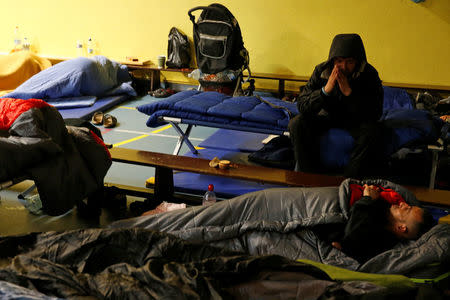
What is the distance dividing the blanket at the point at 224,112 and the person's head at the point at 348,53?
65 cm

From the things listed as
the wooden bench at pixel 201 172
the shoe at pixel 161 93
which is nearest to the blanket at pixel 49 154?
the wooden bench at pixel 201 172

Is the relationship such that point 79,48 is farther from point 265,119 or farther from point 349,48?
point 349,48

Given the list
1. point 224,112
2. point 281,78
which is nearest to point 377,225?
point 224,112

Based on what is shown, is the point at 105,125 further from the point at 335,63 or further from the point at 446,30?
the point at 446,30

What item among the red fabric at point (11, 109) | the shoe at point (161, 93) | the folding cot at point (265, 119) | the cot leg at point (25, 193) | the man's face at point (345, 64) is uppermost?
the man's face at point (345, 64)

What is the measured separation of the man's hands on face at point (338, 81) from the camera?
121 inches

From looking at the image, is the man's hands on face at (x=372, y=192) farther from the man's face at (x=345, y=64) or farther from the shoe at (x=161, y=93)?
the shoe at (x=161, y=93)

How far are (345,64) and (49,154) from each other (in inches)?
75.2

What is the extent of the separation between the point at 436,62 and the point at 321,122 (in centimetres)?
337

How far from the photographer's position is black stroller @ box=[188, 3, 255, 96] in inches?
212

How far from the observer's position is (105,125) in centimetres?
480

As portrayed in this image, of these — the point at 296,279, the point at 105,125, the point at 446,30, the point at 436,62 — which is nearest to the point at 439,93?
the point at 436,62

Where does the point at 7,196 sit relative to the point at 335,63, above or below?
below

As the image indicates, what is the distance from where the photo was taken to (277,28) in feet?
20.6
